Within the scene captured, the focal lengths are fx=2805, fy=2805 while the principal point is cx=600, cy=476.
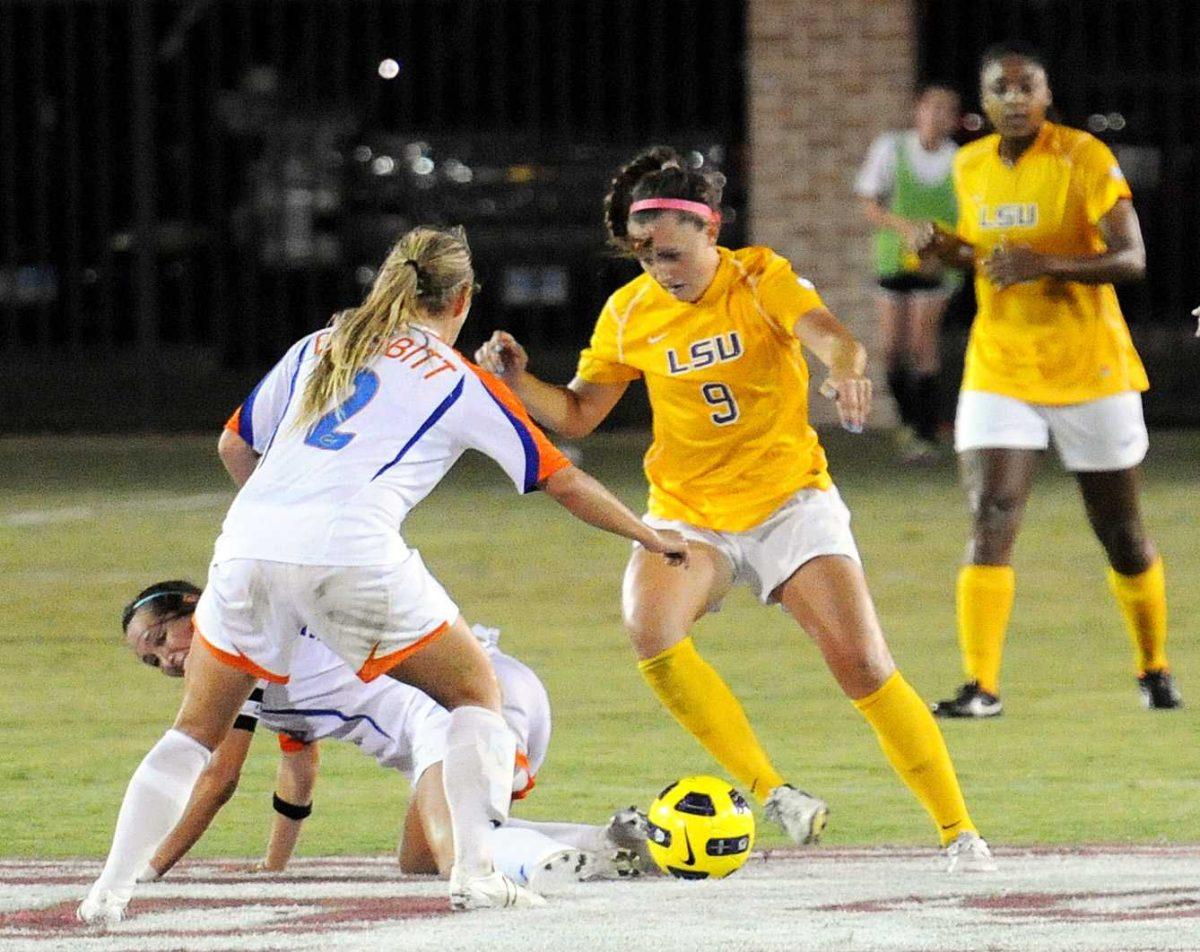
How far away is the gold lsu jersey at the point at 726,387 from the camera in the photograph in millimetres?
7371

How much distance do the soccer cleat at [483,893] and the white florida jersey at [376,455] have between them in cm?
72

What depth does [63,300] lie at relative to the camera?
86.0 ft

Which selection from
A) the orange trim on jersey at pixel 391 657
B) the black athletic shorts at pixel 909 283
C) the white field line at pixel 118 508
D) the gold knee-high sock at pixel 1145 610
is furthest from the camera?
the black athletic shorts at pixel 909 283

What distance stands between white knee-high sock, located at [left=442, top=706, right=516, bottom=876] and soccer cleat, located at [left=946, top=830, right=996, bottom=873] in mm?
1113

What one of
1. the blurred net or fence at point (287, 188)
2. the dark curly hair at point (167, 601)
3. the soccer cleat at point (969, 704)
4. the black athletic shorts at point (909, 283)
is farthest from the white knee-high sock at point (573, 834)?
the blurred net or fence at point (287, 188)

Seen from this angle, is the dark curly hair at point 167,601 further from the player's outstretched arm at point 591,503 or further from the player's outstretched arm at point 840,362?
the player's outstretched arm at point 840,362

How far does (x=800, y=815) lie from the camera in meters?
6.90

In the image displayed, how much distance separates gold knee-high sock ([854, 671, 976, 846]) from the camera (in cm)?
682

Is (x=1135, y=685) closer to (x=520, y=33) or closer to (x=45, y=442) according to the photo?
(x=45, y=442)

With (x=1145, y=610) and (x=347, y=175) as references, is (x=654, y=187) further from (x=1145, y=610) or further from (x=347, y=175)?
(x=347, y=175)

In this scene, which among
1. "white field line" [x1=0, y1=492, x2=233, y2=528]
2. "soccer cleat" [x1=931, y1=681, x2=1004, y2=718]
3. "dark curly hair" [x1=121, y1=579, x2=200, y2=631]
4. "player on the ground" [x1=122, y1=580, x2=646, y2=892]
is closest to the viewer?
"player on the ground" [x1=122, y1=580, x2=646, y2=892]

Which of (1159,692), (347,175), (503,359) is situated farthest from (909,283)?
(503,359)

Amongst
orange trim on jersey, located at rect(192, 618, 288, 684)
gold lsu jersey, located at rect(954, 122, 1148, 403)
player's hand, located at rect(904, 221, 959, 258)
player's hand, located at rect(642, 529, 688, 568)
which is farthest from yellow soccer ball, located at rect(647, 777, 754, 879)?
gold lsu jersey, located at rect(954, 122, 1148, 403)

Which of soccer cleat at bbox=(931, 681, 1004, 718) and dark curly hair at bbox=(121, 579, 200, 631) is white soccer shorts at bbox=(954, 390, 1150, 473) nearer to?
soccer cleat at bbox=(931, 681, 1004, 718)
